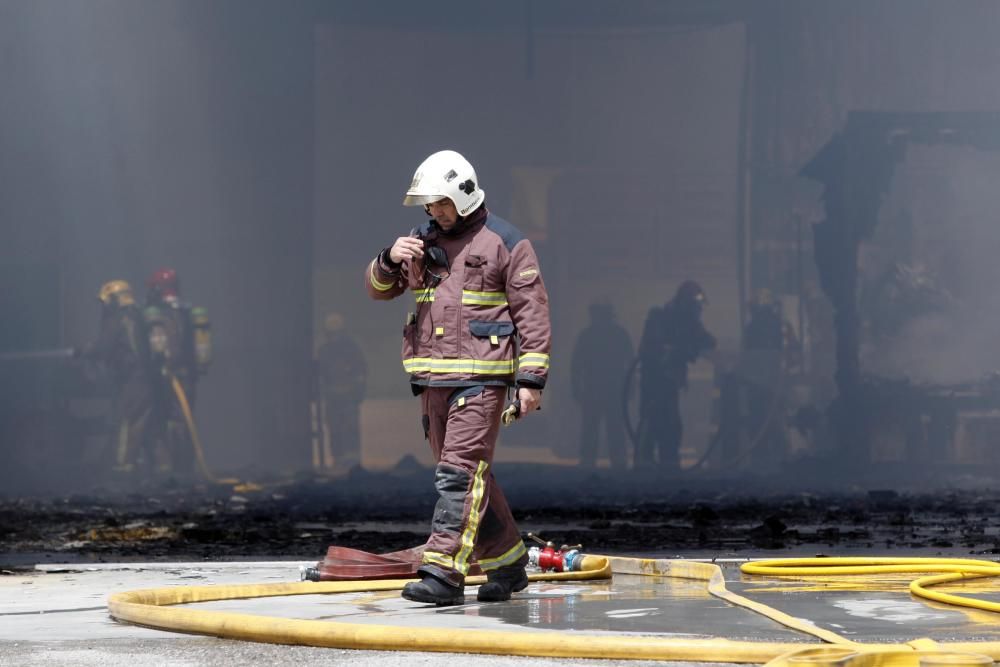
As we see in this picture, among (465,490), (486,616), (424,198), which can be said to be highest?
(424,198)

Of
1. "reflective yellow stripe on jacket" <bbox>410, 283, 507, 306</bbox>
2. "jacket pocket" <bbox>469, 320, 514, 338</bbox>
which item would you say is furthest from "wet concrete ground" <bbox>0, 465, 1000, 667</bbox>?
"reflective yellow stripe on jacket" <bbox>410, 283, 507, 306</bbox>

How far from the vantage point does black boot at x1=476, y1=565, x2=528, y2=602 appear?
583 cm

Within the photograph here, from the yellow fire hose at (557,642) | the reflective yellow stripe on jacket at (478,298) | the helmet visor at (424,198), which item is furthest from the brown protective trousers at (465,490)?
the yellow fire hose at (557,642)

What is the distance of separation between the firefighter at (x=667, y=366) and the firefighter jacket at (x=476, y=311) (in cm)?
772

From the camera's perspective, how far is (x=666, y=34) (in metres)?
14.1

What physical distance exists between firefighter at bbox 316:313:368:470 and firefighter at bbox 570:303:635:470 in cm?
172

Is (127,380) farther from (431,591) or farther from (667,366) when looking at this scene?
(431,591)

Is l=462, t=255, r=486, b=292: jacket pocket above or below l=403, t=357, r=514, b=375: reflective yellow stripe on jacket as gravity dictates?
above

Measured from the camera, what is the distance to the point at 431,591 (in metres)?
5.54

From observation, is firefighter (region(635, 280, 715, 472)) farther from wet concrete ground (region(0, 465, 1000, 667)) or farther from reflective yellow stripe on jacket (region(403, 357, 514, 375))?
reflective yellow stripe on jacket (region(403, 357, 514, 375))

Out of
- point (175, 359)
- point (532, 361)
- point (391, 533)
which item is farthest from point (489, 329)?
point (175, 359)

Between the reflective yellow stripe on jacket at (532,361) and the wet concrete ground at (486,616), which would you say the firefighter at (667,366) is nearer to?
the wet concrete ground at (486,616)

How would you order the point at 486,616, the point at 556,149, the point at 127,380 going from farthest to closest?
the point at 556,149 → the point at 127,380 → the point at 486,616

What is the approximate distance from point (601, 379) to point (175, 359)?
343 centimetres
